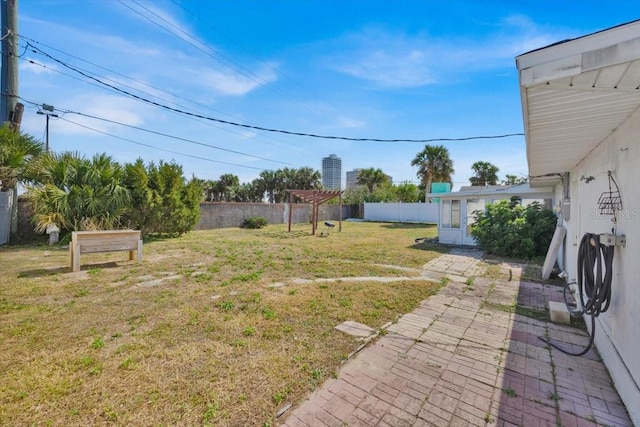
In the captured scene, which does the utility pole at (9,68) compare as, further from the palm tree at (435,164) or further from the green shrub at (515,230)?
the palm tree at (435,164)

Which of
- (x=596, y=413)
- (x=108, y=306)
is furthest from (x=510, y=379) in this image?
(x=108, y=306)

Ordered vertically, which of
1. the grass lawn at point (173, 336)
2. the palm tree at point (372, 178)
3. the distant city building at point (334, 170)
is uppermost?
the distant city building at point (334, 170)

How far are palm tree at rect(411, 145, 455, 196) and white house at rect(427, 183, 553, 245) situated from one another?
546 inches

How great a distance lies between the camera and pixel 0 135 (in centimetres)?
769

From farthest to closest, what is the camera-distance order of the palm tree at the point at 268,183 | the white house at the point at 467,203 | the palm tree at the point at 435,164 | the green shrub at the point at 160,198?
the palm tree at the point at 268,183, the palm tree at the point at 435,164, the green shrub at the point at 160,198, the white house at the point at 467,203

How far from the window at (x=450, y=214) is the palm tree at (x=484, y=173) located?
79.2 feet

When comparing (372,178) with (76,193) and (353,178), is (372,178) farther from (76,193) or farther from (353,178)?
(76,193)

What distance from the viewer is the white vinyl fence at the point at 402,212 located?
68.8ft

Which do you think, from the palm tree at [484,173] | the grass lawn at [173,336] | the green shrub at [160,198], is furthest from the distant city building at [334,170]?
the grass lawn at [173,336]

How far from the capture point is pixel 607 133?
278 cm

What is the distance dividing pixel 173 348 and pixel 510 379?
3.20 meters

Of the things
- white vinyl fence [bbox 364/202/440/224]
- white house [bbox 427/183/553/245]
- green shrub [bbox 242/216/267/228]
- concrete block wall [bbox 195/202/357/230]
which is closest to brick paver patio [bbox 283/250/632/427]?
white house [bbox 427/183/553/245]

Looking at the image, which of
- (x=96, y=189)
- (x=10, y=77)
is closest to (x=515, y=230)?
(x=96, y=189)

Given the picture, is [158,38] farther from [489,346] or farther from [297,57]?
[489,346]
